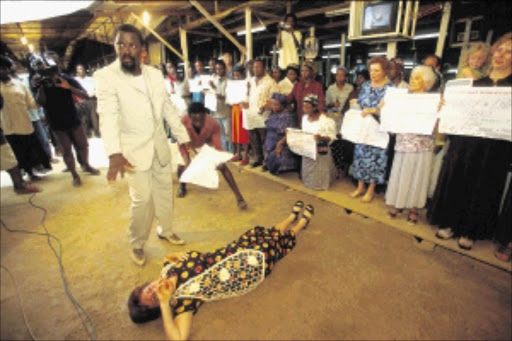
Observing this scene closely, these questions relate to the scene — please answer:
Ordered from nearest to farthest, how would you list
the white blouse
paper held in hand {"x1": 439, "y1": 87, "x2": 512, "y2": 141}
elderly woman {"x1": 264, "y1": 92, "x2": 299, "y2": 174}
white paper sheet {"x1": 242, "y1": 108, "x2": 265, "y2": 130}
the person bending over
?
paper held in hand {"x1": 439, "y1": 87, "x2": 512, "y2": 141} → the person bending over → the white blouse → elderly woman {"x1": 264, "y1": 92, "x2": 299, "y2": 174} → white paper sheet {"x1": 242, "y1": 108, "x2": 265, "y2": 130}

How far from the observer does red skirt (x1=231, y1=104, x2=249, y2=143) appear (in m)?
5.45

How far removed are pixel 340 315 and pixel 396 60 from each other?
3559 millimetres

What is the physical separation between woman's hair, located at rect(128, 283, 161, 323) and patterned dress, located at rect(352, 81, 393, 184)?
3.01 metres

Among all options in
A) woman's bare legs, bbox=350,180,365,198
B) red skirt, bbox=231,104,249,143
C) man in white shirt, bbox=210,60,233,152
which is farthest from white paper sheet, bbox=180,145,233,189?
man in white shirt, bbox=210,60,233,152

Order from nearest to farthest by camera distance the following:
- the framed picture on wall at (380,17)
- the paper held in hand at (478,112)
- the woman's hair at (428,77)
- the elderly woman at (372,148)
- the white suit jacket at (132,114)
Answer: the framed picture on wall at (380,17) < the white suit jacket at (132,114) < the paper held in hand at (478,112) < the woman's hair at (428,77) < the elderly woman at (372,148)

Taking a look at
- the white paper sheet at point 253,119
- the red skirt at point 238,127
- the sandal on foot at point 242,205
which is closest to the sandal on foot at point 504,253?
the sandal on foot at point 242,205

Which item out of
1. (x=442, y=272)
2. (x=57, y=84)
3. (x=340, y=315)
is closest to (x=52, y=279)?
(x=340, y=315)

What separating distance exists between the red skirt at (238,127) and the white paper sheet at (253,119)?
0.40 meters

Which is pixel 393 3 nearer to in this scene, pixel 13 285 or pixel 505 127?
pixel 505 127

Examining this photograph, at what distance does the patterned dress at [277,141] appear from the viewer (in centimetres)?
449

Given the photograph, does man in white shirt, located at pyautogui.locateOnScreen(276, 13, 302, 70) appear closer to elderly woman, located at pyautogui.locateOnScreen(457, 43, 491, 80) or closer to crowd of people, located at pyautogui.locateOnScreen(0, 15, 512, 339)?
crowd of people, located at pyautogui.locateOnScreen(0, 15, 512, 339)

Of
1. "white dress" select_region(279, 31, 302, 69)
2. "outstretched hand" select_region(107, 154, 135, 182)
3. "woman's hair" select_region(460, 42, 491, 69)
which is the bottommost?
"outstretched hand" select_region(107, 154, 135, 182)

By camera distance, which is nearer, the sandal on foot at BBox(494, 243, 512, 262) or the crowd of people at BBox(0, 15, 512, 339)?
the crowd of people at BBox(0, 15, 512, 339)

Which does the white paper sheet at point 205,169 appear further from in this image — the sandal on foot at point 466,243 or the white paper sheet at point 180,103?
the white paper sheet at point 180,103
